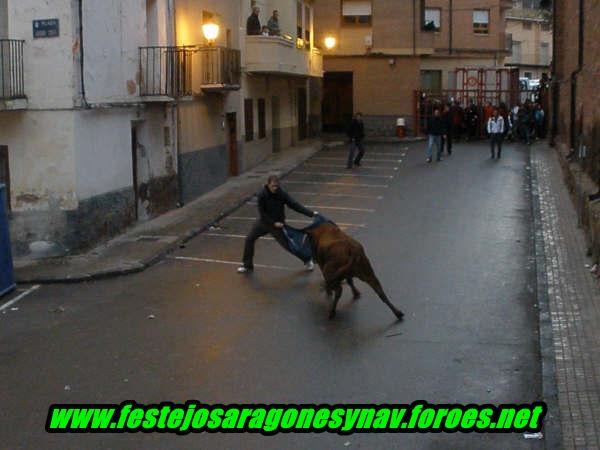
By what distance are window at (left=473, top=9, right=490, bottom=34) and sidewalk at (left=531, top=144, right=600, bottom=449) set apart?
29101 mm

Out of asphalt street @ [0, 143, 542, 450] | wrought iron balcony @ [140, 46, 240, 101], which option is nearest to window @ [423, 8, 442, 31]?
wrought iron balcony @ [140, 46, 240, 101]

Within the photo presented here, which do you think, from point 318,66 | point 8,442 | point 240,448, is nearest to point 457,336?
point 240,448

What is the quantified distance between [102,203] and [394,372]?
949 centimetres

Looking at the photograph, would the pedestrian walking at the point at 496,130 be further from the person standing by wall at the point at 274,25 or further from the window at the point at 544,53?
the window at the point at 544,53

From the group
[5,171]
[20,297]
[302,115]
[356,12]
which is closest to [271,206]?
[20,297]

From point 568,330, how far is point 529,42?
200ft

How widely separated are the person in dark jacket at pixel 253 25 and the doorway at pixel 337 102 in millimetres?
14145

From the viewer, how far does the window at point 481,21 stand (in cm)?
4725

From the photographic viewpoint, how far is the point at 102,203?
1761 cm

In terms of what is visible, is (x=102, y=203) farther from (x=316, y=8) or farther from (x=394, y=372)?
(x=316, y=8)

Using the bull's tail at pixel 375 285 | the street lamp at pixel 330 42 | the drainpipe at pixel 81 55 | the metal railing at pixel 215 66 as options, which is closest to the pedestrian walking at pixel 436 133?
the metal railing at pixel 215 66

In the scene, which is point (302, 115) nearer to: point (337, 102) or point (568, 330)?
point (337, 102)

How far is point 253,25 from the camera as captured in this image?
2847 cm

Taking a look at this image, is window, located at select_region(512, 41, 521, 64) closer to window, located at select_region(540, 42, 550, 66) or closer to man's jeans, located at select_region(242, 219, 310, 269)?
window, located at select_region(540, 42, 550, 66)
